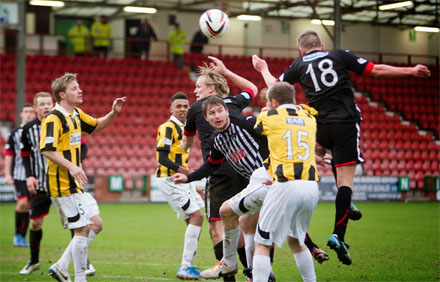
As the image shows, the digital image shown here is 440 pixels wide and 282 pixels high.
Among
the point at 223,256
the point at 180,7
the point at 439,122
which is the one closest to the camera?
the point at 223,256

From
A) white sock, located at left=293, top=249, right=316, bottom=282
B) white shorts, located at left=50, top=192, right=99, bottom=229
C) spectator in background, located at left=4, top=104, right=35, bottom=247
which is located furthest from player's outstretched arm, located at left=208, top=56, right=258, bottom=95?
spectator in background, located at left=4, top=104, right=35, bottom=247

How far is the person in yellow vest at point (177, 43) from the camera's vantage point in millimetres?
25906

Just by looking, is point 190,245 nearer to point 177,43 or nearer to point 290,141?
point 290,141

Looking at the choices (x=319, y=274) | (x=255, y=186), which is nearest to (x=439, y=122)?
(x=319, y=274)

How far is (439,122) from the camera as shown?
27.1m

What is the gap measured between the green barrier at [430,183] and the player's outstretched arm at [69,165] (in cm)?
1763

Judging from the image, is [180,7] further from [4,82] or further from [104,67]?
[4,82]

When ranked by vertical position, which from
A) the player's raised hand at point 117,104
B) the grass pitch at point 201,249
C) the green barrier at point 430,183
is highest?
the player's raised hand at point 117,104

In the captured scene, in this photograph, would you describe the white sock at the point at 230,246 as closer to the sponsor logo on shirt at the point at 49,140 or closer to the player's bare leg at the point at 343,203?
the player's bare leg at the point at 343,203

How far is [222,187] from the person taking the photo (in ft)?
25.0

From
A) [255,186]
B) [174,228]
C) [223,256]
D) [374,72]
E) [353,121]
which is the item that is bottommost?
[174,228]

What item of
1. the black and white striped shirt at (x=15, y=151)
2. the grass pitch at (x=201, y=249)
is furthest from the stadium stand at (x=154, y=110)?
the black and white striped shirt at (x=15, y=151)

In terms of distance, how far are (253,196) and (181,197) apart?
2389 millimetres

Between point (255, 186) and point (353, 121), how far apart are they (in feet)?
4.38
